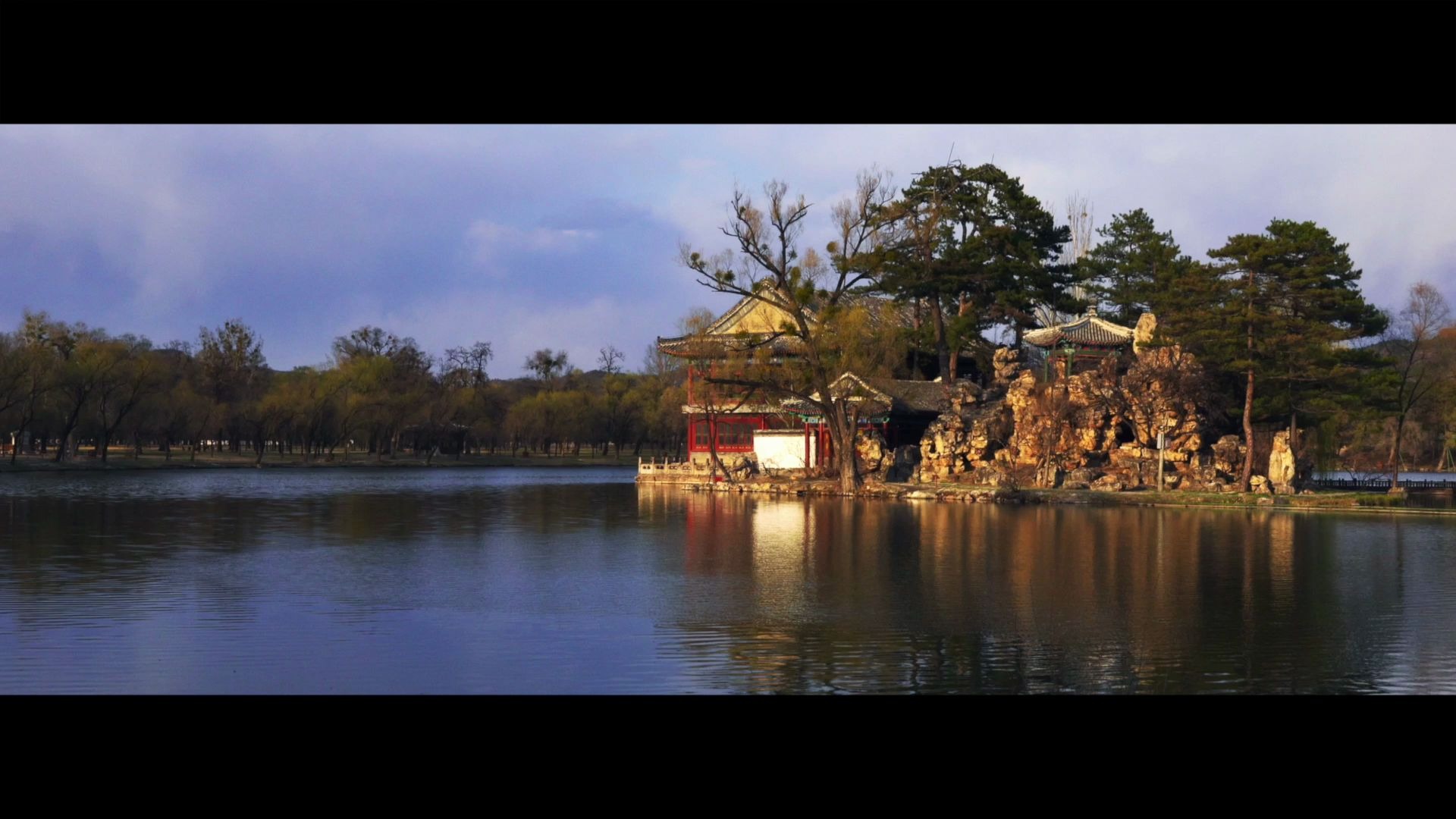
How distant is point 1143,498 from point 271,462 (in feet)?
165

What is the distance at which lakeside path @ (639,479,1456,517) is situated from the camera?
1199 inches

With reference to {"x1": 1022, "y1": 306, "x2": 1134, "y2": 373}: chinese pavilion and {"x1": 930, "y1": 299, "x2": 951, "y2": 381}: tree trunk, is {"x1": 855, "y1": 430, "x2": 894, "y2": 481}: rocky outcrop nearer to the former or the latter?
{"x1": 930, "y1": 299, "x2": 951, "y2": 381}: tree trunk

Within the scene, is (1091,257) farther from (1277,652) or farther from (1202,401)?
(1277,652)

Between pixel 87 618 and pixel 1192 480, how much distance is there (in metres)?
30.7

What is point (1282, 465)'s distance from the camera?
33625 mm

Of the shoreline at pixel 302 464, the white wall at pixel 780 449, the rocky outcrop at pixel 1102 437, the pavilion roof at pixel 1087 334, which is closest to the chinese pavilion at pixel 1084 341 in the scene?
the pavilion roof at pixel 1087 334

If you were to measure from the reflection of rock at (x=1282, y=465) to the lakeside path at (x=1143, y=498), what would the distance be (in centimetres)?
133

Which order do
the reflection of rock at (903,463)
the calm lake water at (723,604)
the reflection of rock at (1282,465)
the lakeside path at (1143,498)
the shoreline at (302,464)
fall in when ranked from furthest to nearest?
1. the shoreline at (302,464)
2. the reflection of rock at (903,463)
3. the reflection of rock at (1282,465)
4. the lakeside path at (1143,498)
5. the calm lake water at (723,604)

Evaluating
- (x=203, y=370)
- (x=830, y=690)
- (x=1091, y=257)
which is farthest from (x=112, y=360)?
(x=830, y=690)

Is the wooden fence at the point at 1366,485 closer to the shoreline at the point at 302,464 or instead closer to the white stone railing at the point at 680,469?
the white stone railing at the point at 680,469

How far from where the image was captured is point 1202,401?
1422 inches

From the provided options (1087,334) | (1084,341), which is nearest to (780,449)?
(1084,341)

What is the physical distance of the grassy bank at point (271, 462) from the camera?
181 ft
